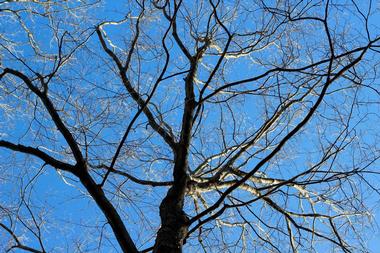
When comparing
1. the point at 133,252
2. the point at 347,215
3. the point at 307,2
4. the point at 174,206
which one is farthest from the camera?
the point at 347,215

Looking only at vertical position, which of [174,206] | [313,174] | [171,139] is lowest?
[174,206]

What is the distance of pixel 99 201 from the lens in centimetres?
283

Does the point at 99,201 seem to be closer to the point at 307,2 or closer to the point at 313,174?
the point at 313,174

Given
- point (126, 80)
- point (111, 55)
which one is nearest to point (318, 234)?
point (126, 80)

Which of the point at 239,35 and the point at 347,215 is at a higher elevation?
the point at 239,35

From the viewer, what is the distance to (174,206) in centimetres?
299

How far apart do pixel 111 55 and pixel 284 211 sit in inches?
83.4

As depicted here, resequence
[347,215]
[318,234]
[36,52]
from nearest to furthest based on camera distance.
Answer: [318,234] < [347,215] < [36,52]

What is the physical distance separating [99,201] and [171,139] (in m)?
1.19

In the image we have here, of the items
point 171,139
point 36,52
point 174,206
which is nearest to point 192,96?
point 171,139

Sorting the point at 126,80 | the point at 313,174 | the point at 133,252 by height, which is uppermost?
the point at 126,80

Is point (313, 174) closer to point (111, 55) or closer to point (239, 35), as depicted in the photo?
point (239, 35)

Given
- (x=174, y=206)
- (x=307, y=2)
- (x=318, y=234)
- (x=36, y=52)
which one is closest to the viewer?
(x=174, y=206)

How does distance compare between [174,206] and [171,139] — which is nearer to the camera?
[174,206]
